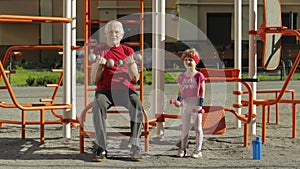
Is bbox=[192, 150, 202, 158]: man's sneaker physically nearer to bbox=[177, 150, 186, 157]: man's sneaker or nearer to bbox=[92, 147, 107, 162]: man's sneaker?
bbox=[177, 150, 186, 157]: man's sneaker

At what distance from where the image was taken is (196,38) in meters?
30.9

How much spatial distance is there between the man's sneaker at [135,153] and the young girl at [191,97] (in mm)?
514

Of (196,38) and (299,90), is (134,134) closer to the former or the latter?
(299,90)

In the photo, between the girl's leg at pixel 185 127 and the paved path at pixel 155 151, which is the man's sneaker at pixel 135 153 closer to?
the paved path at pixel 155 151

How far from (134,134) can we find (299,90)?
12399 mm

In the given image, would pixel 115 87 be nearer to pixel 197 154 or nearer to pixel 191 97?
pixel 191 97

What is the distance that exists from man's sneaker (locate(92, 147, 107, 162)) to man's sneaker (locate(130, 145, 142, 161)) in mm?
315

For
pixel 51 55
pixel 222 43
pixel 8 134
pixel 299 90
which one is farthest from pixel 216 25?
pixel 8 134

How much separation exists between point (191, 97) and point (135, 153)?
2.99 ft

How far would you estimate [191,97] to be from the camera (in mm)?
7309

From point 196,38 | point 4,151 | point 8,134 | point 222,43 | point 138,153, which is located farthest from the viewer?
point 222,43

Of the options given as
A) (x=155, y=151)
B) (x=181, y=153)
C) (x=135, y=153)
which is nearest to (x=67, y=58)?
(x=155, y=151)

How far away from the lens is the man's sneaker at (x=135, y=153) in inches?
278

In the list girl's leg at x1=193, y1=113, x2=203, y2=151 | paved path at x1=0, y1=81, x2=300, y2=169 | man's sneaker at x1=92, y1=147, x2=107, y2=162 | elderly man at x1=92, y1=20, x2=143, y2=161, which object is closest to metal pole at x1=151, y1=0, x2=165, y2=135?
paved path at x1=0, y1=81, x2=300, y2=169
